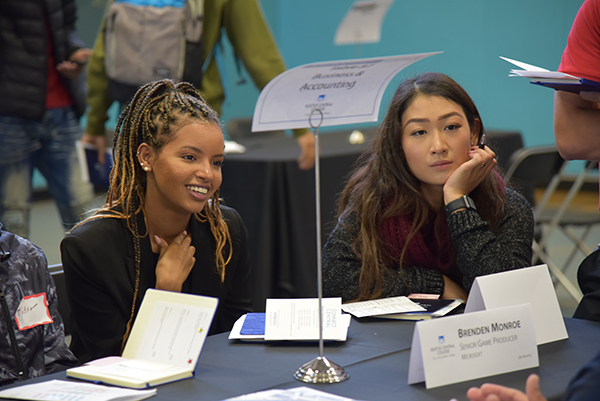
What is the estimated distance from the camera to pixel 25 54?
10.2 feet

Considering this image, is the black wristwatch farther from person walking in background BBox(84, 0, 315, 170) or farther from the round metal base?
person walking in background BBox(84, 0, 315, 170)

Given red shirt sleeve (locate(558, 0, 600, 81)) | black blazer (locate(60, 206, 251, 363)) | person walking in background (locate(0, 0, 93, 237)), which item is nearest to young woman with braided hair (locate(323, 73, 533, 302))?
red shirt sleeve (locate(558, 0, 600, 81))

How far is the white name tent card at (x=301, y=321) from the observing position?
150 centimetres

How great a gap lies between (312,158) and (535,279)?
74.4 inches

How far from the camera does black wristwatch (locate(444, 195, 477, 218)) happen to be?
1.98 metres

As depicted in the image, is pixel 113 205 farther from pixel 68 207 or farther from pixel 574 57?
pixel 68 207

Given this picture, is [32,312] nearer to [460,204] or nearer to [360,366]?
[360,366]

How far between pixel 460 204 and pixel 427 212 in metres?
0.16

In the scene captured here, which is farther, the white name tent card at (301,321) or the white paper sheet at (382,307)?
the white paper sheet at (382,307)

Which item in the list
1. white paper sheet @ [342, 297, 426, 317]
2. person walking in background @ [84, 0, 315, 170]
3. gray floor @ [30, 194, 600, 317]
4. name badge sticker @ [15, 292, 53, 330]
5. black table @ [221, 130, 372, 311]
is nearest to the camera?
name badge sticker @ [15, 292, 53, 330]

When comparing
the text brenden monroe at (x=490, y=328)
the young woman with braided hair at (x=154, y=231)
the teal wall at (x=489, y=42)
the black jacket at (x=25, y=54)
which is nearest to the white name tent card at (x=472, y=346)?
the text brenden monroe at (x=490, y=328)

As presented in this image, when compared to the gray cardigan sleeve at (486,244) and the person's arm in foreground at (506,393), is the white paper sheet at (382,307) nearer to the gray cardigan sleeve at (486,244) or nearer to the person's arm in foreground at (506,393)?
the gray cardigan sleeve at (486,244)

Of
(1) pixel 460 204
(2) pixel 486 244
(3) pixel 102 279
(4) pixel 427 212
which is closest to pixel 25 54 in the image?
(3) pixel 102 279

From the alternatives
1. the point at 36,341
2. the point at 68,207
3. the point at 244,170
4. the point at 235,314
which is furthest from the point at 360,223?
the point at 68,207
